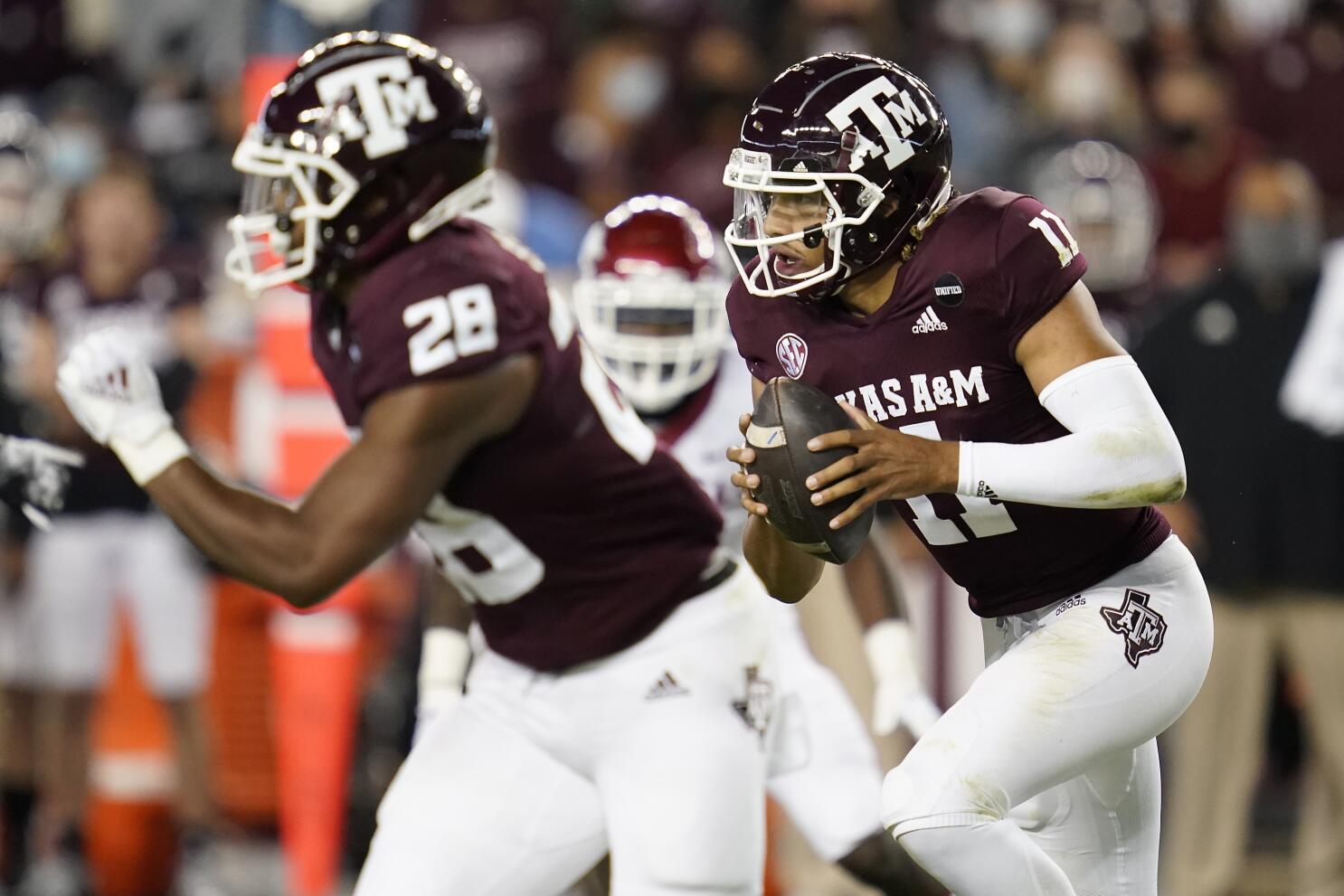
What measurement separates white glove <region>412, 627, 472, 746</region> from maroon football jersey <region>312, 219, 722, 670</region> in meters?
0.50

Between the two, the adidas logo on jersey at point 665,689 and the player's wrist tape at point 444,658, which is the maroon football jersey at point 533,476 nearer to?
the adidas logo on jersey at point 665,689

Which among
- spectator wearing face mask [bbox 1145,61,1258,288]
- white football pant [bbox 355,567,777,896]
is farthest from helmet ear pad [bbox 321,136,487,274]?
spectator wearing face mask [bbox 1145,61,1258,288]

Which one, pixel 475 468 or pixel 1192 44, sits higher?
pixel 475 468

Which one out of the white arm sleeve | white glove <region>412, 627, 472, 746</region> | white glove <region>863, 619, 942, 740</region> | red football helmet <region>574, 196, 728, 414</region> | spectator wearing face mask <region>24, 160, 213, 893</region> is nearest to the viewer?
the white arm sleeve

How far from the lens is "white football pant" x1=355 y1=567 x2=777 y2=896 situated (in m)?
3.17

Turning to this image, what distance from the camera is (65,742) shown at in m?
6.35

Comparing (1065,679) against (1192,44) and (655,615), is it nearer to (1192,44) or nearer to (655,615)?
(655,615)

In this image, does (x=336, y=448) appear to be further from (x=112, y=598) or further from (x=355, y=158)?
(x=355, y=158)

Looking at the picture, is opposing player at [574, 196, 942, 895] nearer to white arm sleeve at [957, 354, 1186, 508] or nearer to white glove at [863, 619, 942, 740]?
white glove at [863, 619, 942, 740]

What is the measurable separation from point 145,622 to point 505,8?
357 cm

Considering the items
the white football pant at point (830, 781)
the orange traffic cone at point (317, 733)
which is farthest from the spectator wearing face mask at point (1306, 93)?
the white football pant at point (830, 781)

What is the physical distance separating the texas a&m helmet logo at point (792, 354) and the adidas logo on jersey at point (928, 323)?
8.0 inches

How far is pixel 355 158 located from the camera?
128 inches

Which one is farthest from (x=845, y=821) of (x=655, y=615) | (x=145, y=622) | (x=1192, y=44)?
(x=1192, y=44)
